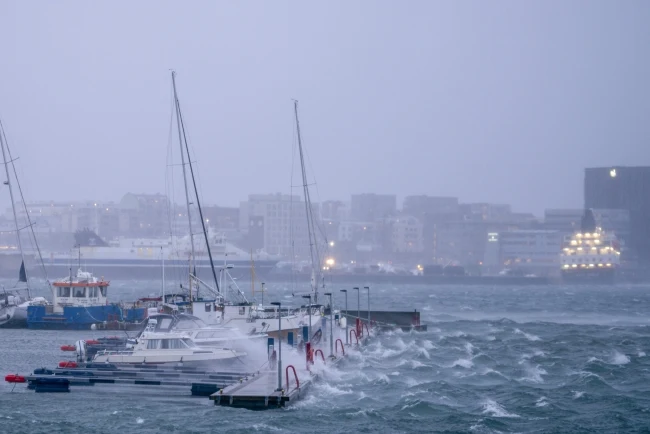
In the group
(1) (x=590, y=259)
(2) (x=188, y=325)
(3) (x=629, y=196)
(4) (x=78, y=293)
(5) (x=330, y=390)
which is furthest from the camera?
(3) (x=629, y=196)

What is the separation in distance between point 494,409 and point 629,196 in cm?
16710

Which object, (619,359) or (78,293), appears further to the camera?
(78,293)

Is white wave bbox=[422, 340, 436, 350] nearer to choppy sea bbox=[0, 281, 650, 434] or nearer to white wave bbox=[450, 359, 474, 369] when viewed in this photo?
choppy sea bbox=[0, 281, 650, 434]

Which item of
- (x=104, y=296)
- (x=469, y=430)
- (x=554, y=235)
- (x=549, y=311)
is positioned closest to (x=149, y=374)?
(x=469, y=430)

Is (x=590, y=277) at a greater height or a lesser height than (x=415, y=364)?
lesser

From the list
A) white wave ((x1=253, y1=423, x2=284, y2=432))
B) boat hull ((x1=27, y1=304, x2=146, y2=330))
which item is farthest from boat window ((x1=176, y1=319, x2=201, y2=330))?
boat hull ((x1=27, y1=304, x2=146, y2=330))

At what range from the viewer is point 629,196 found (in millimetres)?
184750

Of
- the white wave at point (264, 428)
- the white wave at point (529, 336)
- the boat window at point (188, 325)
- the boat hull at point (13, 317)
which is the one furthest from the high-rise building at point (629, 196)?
the white wave at point (264, 428)

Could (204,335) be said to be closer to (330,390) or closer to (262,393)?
(330,390)

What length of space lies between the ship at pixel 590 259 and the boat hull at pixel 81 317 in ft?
341

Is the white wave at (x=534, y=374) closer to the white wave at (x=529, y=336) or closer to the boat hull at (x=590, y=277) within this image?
the white wave at (x=529, y=336)

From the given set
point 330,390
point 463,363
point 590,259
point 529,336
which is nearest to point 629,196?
point 590,259

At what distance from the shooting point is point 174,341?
3180cm

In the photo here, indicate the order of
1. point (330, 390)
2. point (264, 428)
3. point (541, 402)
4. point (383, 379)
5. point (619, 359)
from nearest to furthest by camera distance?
point (264, 428) → point (541, 402) → point (330, 390) → point (383, 379) → point (619, 359)
